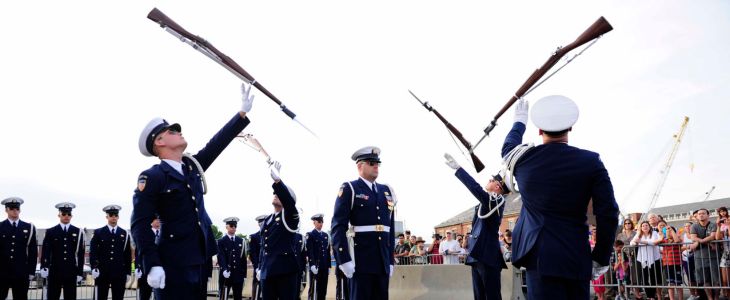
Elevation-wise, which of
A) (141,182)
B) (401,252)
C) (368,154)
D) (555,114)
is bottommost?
(401,252)

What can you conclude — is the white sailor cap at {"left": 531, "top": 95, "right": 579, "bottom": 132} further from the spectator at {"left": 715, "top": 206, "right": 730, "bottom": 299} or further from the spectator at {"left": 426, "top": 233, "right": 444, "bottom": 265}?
the spectator at {"left": 426, "top": 233, "right": 444, "bottom": 265}

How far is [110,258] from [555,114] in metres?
11.8

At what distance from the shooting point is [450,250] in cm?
1817

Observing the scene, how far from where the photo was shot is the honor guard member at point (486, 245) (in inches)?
382

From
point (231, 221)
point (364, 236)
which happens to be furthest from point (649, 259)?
point (231, 221)

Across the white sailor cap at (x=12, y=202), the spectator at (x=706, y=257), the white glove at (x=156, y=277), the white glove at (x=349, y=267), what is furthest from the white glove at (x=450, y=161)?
the white sailor cap at (x=12, y=202)

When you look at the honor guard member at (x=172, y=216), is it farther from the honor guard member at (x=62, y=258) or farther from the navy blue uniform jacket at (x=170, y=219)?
the honor guard member at (x=62, y=258)

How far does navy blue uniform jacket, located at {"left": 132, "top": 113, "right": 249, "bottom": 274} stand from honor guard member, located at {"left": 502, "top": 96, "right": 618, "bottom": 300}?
247cm

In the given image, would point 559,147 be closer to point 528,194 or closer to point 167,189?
point 528,194

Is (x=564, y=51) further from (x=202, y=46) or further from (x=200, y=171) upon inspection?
(x=200, y=171)

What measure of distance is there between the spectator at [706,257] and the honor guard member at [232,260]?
9818mm

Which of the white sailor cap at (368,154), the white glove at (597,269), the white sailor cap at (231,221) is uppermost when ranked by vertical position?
the white sailor cap at (368,154)

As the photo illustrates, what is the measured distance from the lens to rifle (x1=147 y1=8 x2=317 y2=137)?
7.09m

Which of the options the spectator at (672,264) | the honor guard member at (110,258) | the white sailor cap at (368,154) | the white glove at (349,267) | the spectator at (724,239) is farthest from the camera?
the honor guard member at (110,258)
